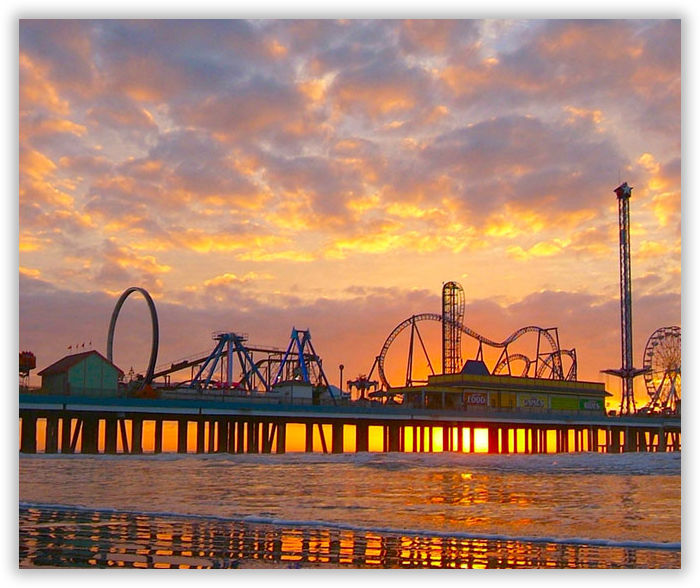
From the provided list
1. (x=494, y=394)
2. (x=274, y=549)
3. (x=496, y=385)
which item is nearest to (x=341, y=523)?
(x=274, y=549)

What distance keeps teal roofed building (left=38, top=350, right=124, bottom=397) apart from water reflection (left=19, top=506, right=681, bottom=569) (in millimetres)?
47881

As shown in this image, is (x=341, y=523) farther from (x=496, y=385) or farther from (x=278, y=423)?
(x=496, y=385)

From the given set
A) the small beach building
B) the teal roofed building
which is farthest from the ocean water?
the small beach building

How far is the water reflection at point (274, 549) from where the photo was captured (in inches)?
470

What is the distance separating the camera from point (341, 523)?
17.7 metres

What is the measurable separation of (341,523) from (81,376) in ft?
166

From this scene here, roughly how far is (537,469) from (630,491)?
1796cm

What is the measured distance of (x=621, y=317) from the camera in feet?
424

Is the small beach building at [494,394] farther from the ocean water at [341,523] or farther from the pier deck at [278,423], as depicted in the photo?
the ocean water at [341,523]

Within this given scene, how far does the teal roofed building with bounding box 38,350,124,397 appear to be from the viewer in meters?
62.6

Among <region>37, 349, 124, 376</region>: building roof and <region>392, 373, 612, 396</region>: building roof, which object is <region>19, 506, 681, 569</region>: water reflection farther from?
<region>392, 373, 612, 396</region>: building roof

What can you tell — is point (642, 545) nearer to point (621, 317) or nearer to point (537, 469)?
point (537, 469)

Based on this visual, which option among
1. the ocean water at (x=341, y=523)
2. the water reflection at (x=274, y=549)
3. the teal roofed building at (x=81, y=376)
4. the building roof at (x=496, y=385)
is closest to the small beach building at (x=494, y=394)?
the building roof at (x=496, y=385)
